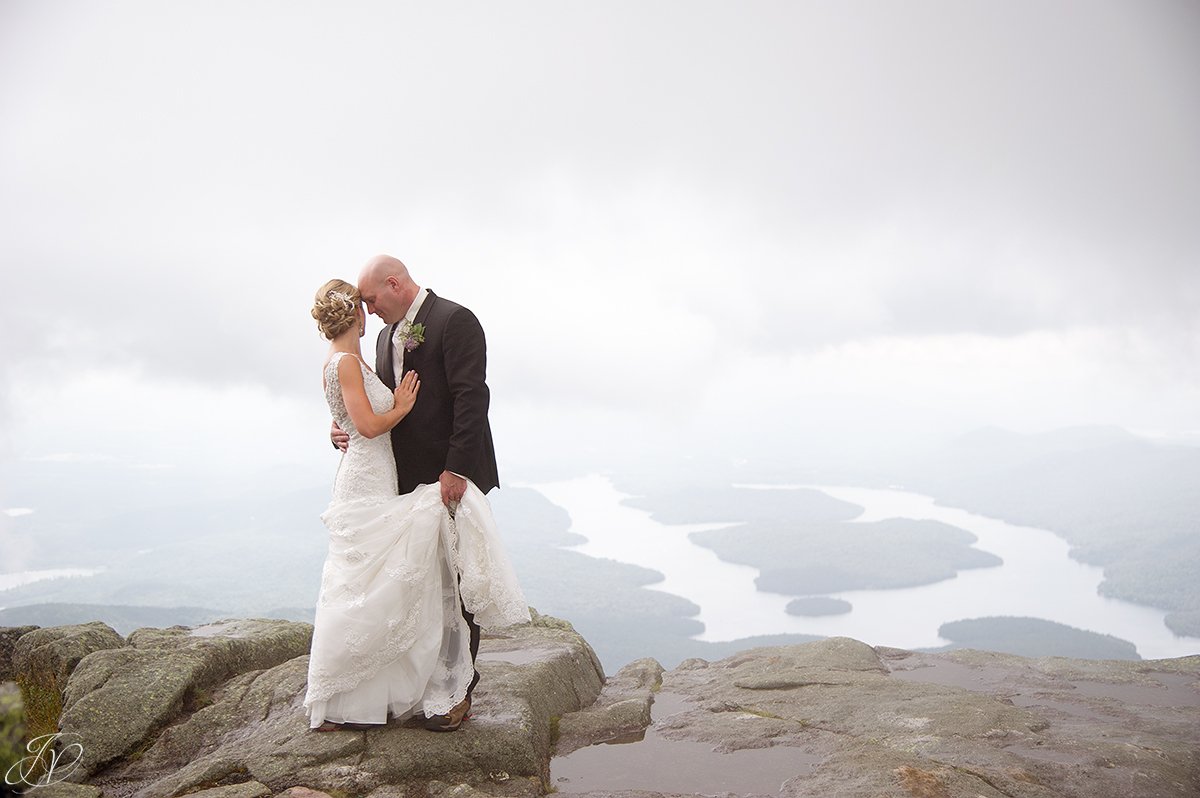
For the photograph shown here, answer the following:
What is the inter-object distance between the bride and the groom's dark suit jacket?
0.18 metres

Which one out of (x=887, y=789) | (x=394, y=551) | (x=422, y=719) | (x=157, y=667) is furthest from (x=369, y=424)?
(x=887, y=789)

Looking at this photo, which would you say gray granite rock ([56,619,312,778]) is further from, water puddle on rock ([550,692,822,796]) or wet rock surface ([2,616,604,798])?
water puddle on rock ([550,692,822,796])

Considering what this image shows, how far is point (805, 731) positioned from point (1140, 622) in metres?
231

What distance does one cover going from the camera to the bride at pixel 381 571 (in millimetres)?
6723

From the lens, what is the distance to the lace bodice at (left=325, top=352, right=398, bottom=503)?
6.93 metres

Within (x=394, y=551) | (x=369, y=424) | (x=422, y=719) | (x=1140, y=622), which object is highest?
(x=369, y=424)

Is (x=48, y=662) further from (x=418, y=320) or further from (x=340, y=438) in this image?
(x=418, y=320)

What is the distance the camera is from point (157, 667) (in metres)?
8.42

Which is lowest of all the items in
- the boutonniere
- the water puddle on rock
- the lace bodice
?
the water puddle on rock

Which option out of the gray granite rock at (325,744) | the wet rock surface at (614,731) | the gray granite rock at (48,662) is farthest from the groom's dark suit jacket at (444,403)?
the gray granite rock at (48,662)

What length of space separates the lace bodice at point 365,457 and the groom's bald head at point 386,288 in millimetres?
642

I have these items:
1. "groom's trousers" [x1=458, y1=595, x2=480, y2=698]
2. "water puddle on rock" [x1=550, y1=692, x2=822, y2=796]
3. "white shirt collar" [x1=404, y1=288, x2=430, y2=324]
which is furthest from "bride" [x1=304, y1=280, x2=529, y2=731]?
"water puddle on rock" [x1=550, y1=692, x2=822, y2=796]

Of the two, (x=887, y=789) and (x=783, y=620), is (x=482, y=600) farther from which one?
(x=783, y=620)

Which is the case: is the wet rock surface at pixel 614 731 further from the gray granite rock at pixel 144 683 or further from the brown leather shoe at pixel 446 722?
the brown leather shoe at pixel 446 722
